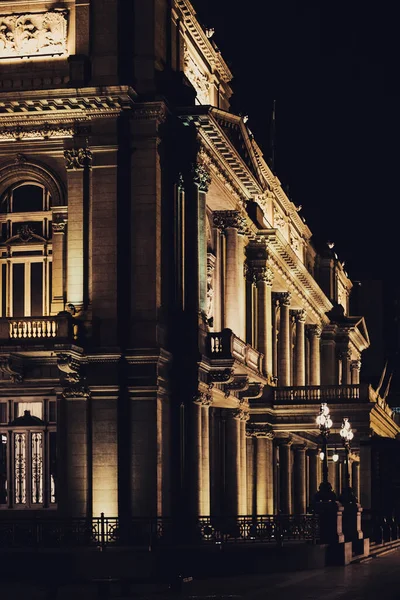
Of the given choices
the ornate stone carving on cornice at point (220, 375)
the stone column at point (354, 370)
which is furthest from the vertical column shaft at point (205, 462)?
the stone column at point (354, 370)

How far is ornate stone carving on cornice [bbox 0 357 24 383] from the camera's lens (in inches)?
2144

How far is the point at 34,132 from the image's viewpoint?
57.2 meters

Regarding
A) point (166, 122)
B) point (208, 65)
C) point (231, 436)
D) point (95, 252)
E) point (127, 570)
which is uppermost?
point (208, 65)

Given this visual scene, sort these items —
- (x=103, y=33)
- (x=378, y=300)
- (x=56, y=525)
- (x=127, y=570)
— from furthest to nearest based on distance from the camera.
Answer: (x=378, y=300) < (x=103, y=33) < (x=56, y=525) < (x=127, y=570)

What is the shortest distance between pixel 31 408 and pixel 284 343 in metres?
36.4

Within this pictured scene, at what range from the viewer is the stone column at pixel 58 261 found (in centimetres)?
5675

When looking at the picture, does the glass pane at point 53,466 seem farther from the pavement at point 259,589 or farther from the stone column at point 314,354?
the stone column at point 314,354

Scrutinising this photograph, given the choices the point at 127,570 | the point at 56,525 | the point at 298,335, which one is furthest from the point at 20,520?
the point at 298,335

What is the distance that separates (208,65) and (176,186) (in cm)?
1283

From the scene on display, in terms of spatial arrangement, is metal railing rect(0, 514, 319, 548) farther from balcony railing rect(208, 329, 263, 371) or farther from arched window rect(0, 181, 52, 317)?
arched window rect(0, 181, 52, 317)

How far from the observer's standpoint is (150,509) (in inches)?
2170

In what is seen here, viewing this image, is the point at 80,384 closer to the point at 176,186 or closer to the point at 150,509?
the point at 150,509

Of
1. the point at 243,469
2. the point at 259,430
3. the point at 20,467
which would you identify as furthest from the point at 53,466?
the point at 259,430

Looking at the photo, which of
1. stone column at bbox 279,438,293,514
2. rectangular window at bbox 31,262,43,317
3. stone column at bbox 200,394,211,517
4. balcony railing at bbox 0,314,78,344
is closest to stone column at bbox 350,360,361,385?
stone column at bbox 279,438,293,514
